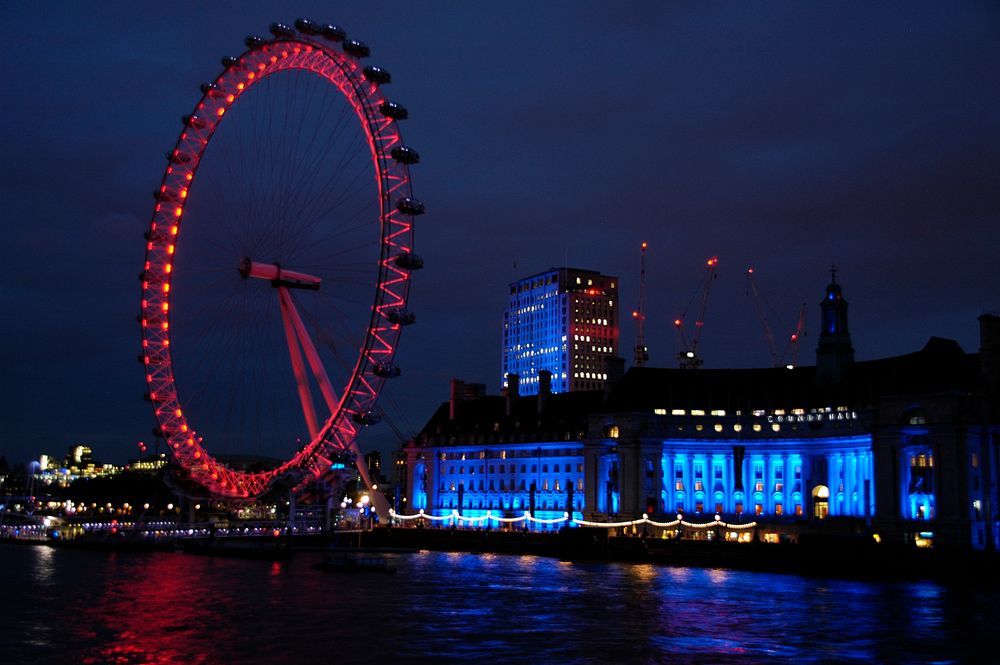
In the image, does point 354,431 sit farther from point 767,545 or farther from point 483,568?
point 767,545

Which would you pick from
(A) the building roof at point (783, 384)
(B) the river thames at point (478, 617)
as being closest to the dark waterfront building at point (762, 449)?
(A) the building roof at point (783, 384)

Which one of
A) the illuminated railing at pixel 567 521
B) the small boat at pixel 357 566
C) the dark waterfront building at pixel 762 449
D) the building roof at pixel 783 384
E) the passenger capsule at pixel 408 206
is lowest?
the small boat at pixel 357 566

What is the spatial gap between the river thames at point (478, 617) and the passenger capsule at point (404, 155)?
29.7 metres

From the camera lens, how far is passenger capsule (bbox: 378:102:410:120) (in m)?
83.8

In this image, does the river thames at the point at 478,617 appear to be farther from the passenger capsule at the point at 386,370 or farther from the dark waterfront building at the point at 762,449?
the dark waterfront building at the point at 762,449

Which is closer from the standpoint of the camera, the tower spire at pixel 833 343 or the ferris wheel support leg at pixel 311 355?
the ferris wheel support leg at pixel 311 355

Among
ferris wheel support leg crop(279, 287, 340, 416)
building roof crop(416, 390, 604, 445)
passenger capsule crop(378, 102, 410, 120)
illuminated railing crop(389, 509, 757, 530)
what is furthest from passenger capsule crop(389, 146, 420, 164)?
building roof crop(416, 390, 604, 445)

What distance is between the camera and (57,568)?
89312 mm

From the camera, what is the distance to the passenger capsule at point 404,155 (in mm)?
83812

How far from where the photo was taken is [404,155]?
83812mm

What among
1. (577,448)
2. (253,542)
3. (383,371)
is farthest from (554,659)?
(577,448)

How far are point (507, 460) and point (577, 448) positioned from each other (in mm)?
11562

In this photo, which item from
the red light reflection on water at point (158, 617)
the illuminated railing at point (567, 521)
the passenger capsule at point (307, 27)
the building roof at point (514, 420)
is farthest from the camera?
the building roof at point (514, 420)

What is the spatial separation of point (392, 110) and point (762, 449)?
67206 millimetres
